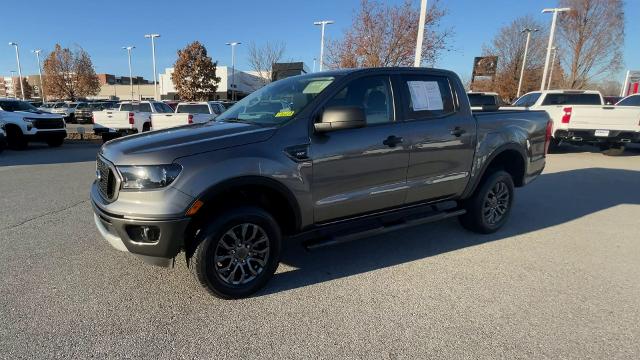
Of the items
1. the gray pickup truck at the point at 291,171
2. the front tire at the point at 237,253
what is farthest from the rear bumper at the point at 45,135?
the front tire at the point at 237,253

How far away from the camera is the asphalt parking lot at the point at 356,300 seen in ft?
8.70

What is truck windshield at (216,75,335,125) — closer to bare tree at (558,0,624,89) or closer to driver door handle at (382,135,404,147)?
driver door handle at (382,135,404,147)

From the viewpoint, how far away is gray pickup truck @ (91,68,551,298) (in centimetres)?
287

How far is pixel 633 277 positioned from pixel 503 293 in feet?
4.89

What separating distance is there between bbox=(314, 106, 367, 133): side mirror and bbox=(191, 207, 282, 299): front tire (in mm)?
887

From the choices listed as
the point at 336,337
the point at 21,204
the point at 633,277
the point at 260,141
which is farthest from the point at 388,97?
the point at 21,204

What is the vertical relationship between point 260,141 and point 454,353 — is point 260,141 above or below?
above

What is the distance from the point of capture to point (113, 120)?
15312mm

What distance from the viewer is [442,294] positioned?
11.0 ft

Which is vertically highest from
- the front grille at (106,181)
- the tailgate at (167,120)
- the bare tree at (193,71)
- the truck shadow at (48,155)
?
the bare tree at (193,71)

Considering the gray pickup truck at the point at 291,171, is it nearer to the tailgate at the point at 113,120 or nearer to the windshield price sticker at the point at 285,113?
the windshield price sticker at the point at 285,113

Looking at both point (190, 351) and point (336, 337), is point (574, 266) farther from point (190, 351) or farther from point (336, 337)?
point (190, 351)

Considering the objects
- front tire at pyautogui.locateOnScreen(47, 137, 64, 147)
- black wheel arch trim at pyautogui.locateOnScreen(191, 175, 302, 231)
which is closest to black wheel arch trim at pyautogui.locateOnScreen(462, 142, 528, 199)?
black wheel arch trim at pyautogui.locateOnScreen(191, 175, 302, 231)

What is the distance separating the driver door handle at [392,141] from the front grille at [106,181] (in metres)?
2.36
